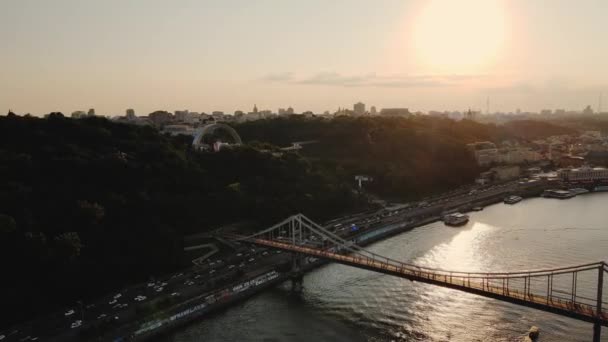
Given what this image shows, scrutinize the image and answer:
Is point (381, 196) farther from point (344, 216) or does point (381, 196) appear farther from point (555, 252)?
point (555, 252)

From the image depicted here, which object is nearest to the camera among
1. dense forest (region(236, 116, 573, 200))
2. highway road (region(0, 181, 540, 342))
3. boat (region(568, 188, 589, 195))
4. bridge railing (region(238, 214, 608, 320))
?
bridge railing (region(238, 214, 608, 320))

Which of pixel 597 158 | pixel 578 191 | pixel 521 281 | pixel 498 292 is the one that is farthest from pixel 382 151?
pixel 498 292

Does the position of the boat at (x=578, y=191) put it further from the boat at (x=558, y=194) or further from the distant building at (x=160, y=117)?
the distant building at (x=160, y=117)

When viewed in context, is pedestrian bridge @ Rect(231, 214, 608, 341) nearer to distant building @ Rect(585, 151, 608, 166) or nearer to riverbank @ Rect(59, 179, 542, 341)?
riverbank @ Rect(59, 179, 542, 341)

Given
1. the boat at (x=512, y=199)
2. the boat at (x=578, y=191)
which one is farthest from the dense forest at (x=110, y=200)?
the boat at (x=578, y=191)

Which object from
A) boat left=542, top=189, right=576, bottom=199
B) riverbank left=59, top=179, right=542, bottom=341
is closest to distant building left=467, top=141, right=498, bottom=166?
boat left=542, top=189, right=576, bottom=199

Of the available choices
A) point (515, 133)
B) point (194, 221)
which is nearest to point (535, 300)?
point (194, 221)
